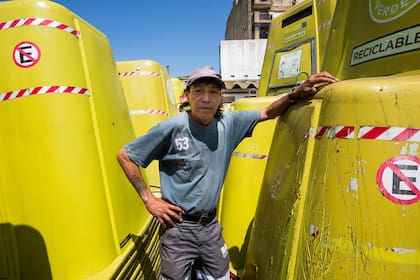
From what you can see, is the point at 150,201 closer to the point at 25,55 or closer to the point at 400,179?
the point at 25,55

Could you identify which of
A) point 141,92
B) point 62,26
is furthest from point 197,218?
point 141,92

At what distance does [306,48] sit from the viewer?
3561 millimetres

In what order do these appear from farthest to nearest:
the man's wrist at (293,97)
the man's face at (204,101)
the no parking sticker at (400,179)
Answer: the man's face at (204,101), the man's wrist at (293,97), the no parking sticker at (400,179)

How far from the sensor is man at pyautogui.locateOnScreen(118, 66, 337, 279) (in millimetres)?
1773

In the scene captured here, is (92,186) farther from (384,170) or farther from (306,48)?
(306,48)

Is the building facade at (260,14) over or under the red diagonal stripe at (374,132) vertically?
over

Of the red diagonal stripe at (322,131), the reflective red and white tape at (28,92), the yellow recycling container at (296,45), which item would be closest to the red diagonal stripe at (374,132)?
the red diagonal stripe at (322,131)

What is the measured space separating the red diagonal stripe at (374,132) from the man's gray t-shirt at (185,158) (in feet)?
3.03

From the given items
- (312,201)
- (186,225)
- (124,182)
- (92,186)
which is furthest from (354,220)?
(124,182)

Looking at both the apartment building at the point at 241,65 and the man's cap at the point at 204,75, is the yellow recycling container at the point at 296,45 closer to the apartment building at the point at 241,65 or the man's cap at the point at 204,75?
the man's cap at the point at 204,75

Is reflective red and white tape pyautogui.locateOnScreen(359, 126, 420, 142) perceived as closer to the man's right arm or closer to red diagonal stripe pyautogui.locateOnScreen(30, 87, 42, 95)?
the man's right arm

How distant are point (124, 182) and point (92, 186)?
400 mm

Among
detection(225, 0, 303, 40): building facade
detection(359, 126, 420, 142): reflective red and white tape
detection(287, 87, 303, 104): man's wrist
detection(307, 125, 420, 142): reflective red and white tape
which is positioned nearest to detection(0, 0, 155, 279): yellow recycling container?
detection(287, 87, 303, 104): man's wrist

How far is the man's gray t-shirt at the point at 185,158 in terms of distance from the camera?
1774mm
